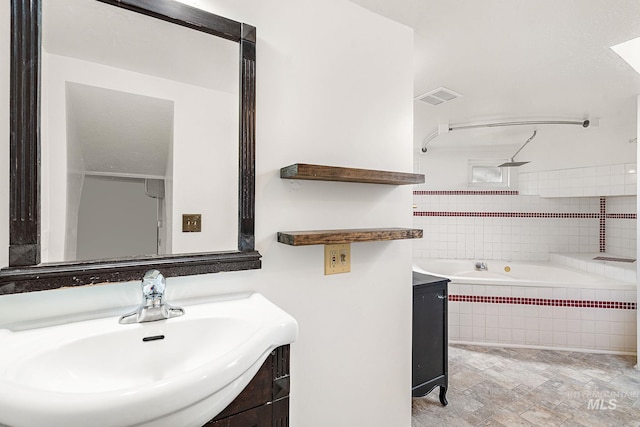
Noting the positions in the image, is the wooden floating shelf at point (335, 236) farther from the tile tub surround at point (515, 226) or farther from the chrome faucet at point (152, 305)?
the tile tub surround at point (515, 226)

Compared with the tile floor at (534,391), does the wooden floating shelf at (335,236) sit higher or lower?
higher

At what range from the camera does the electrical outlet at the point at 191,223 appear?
3.76 feet

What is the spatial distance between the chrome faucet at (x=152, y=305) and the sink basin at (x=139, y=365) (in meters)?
0.03

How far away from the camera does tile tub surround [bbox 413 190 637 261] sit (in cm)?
409

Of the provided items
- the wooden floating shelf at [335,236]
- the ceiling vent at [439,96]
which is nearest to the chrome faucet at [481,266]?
the ceiling vent at [439,96]

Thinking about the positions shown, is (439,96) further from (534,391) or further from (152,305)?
(152,305)

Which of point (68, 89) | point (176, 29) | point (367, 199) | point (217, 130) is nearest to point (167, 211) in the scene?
point (217, 130)

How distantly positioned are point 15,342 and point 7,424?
305 mm

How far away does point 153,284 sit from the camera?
3.20ft

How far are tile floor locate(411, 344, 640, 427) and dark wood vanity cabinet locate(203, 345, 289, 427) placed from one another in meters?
1.37

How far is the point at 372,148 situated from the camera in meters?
1.56

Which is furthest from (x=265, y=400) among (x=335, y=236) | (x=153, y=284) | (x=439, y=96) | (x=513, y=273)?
(x=513, y=273)

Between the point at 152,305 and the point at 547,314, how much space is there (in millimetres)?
3257

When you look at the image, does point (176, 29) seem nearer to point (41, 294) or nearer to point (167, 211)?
point (167, 211)
